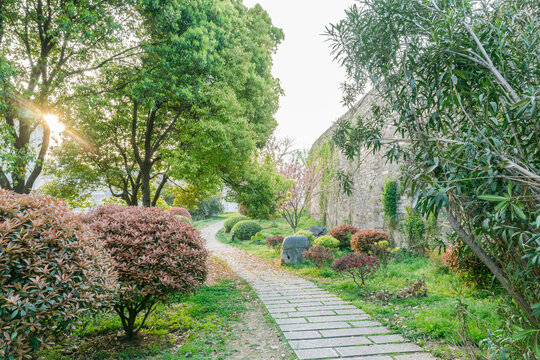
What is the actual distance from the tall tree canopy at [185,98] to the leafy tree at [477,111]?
4.58 meters

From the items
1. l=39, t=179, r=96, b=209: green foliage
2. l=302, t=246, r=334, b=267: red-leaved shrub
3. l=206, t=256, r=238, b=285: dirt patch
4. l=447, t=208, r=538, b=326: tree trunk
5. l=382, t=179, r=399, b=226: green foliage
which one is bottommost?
l=206, t=256, r=238, b=285: dirt patch

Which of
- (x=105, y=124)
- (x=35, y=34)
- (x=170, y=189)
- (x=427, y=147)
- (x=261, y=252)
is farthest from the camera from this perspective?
(x=261, y=252)

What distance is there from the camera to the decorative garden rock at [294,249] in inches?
399

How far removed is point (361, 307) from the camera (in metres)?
5.28

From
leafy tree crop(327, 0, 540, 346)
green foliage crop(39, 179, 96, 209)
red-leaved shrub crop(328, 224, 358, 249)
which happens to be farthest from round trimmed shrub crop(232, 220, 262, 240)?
leafy tree crop(327, 0, 540, 346)

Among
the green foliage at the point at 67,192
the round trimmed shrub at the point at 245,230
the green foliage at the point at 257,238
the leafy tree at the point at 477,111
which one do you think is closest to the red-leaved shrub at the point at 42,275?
the leafy tree at the point at 477,111

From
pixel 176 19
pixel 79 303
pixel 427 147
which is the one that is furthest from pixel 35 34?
pixel 427 147

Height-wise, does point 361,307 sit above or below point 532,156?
below

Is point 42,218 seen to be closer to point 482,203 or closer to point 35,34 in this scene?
point 482,203

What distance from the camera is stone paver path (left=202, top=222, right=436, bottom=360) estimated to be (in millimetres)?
3596

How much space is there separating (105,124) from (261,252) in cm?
748

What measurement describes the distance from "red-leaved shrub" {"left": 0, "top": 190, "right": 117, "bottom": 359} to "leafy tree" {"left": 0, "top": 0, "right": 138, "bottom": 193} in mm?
4063

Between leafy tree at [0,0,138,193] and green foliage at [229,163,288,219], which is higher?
leafy tree at [0,0,138,193]

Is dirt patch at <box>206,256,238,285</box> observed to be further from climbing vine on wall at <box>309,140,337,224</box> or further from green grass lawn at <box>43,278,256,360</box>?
climbing vine on wall at <box>309,140,337,224</box>
